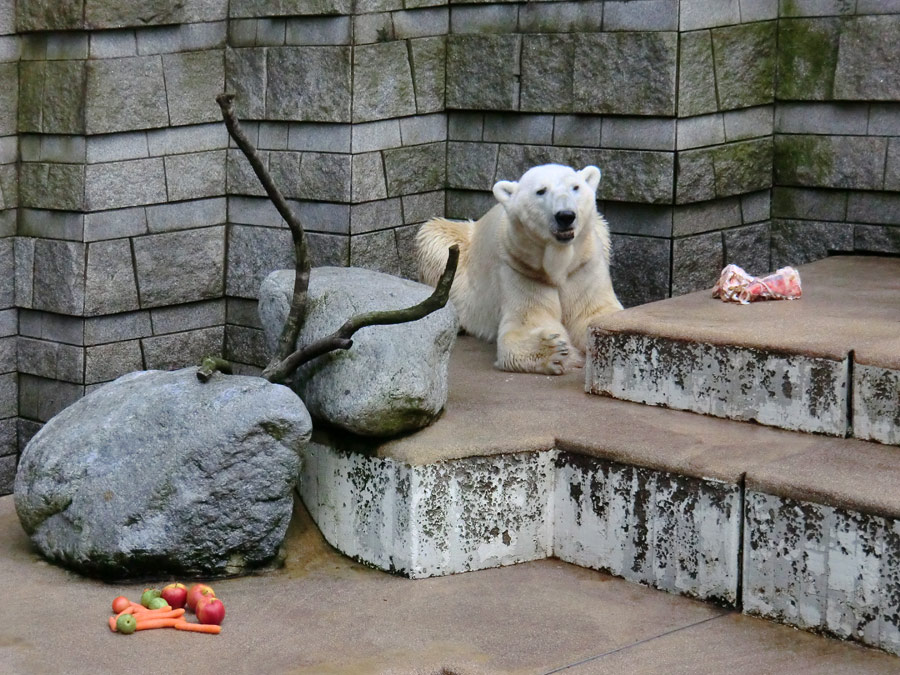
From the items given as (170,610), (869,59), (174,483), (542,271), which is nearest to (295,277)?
(174,483)

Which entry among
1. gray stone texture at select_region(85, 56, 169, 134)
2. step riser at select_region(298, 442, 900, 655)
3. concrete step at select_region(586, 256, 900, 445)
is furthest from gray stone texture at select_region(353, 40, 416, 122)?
step riser at select_region(298, 442, 900, 655)

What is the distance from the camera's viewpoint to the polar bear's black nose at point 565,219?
4.82m

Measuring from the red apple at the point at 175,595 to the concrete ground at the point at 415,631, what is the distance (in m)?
0.14

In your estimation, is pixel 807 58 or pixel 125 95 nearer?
pixel 125 95

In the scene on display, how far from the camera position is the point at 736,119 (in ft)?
18.7

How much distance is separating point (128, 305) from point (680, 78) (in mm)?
2535

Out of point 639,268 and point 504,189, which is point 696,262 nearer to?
point 639,268

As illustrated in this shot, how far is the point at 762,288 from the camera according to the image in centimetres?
491

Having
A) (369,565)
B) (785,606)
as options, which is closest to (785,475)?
(785,606)

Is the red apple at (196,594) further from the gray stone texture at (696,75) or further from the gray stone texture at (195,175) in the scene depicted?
the gray stone texture at (696,75)

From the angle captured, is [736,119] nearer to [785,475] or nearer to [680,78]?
[680,78]

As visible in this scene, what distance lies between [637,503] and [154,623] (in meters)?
1.45

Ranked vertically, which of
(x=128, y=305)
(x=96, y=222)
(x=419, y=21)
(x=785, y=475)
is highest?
(x=419, y=21)

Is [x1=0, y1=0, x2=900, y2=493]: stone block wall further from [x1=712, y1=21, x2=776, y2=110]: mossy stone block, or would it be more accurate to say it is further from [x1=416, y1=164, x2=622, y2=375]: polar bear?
[x1=416, y1=164, x2=622, y2=375]: polar bear
